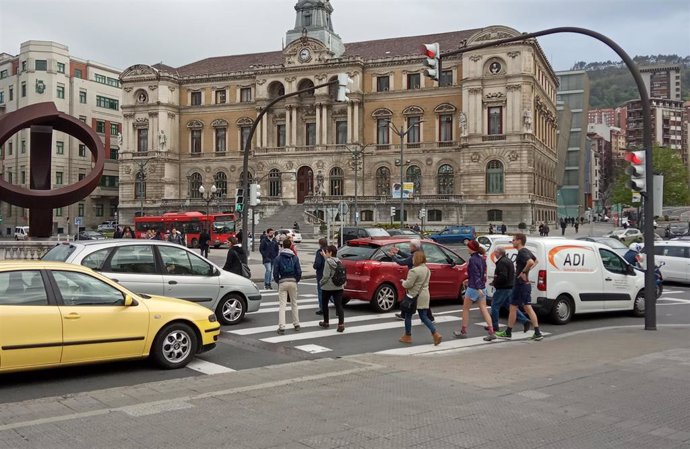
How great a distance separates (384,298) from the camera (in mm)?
14836

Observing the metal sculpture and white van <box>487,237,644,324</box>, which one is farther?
the metal sculpture

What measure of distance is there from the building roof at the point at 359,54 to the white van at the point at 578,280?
176 ft

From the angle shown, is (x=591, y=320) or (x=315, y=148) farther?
(x=315, y=148)

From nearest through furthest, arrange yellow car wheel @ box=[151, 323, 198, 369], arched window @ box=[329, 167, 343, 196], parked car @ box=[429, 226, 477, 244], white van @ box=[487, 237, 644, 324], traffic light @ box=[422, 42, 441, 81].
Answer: yellow car wheel @ box=[151, 323, 198, 369] < white van @ box=[487, 237, 644, 324] < traffic light @ box=[422, 42, 441, 81] < parked car @ box=[429, 226, 477, 244] < arched window @ box=[329, 167, 343, 196]

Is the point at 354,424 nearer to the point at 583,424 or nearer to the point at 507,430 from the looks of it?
the point at 507,430

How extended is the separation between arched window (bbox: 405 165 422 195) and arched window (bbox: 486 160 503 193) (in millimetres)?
7657

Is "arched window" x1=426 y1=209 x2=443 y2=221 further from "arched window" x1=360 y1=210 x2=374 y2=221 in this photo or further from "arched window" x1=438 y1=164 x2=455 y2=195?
"arched window" x1=360 y1=210 x2=374 y2=221

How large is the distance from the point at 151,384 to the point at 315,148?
64723mm

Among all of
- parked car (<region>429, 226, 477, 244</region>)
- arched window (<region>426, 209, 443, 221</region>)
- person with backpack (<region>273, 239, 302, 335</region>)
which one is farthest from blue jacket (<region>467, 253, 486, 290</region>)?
arched window (<region>426, 209, 443, 221</region>)

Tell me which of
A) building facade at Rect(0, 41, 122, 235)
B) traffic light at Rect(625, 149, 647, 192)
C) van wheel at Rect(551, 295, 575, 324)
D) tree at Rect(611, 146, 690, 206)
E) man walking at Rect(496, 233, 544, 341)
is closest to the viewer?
man walking at Rect(496, 233, 544, 341)

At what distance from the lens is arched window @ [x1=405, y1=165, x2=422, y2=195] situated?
68.6m

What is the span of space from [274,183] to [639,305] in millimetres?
60870

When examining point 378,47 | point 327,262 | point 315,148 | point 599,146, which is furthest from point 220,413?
point 599,146

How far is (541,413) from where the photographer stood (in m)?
6.73
